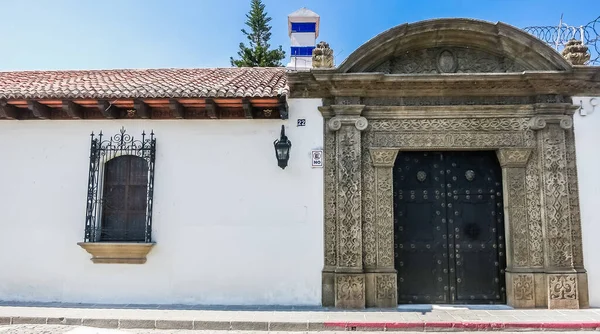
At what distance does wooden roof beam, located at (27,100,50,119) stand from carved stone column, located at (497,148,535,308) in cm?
737

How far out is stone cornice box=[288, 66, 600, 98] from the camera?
613 centimetres

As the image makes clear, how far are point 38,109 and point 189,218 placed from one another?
3.01m

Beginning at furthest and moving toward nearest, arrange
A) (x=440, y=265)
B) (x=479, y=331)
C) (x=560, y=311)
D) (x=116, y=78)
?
(x=116, y=78) → (x=440, y=265) → (x=560, y=311) → (x=479, y=331)

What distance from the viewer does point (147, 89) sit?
6.39m

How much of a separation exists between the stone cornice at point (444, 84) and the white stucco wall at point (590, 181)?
368mm

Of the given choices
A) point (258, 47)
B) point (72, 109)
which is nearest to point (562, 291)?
point (72, 109)

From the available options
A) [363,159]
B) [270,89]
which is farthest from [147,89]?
[363,159]

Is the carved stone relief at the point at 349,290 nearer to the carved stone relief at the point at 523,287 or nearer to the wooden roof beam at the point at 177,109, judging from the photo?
the carved stone relief at the point at 523,287

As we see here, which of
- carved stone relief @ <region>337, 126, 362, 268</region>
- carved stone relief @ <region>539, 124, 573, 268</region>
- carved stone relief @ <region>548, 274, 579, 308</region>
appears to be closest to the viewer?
carved stone relief @ <region>548, 274, 579, 308</region>

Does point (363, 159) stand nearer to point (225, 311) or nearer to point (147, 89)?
point (225, 311)

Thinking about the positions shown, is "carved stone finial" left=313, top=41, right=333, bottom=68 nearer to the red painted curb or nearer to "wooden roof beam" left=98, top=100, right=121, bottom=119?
"wooden roof beam" left=98, top=100, right=121, bottom=119

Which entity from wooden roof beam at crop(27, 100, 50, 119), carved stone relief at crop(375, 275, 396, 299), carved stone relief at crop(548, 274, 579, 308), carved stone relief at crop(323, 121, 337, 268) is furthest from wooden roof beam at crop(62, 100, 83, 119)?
carved stone relief at crop(548, 274, 579, 308)

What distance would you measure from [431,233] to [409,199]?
635 mm

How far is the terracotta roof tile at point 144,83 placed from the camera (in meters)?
6.16
